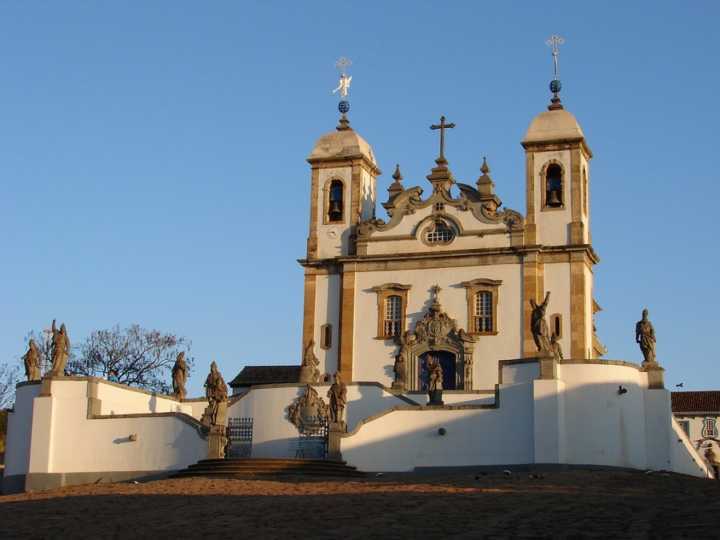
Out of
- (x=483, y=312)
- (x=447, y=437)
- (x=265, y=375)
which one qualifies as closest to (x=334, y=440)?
(x=447, y=437)

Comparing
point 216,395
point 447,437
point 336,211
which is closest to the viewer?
point 447,437

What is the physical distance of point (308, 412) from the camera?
126ft

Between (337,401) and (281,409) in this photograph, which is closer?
(337,401)

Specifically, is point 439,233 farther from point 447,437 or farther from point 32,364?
point 32,364

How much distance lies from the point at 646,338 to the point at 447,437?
282 inches

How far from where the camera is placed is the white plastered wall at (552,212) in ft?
153

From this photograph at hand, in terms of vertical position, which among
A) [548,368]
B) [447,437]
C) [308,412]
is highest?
[548,368]

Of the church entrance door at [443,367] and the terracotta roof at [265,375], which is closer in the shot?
Answer: the church entrance door at [443,367]

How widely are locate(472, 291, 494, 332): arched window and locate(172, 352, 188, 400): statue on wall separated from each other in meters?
10.1

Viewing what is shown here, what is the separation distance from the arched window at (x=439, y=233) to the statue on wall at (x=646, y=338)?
32.5 feet

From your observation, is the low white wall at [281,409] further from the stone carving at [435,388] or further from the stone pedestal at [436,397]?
the stone pedestal at [436,397]

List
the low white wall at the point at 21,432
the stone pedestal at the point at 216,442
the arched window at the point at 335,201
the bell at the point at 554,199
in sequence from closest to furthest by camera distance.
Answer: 1. the stone pedestal at the point at 216,442
2. the low white wall at the point at 21,432
3. the bell at the point at 554,199
4. the arched window at the point at 335,201

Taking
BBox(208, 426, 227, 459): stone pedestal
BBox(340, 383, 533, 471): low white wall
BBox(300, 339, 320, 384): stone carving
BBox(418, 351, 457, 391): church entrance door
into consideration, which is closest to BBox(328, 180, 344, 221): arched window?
BBox(418, 351, 457, 391): church entrance door

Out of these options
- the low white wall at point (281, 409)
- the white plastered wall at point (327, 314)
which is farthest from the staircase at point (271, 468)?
the white plastered wall at point (327, 314)
